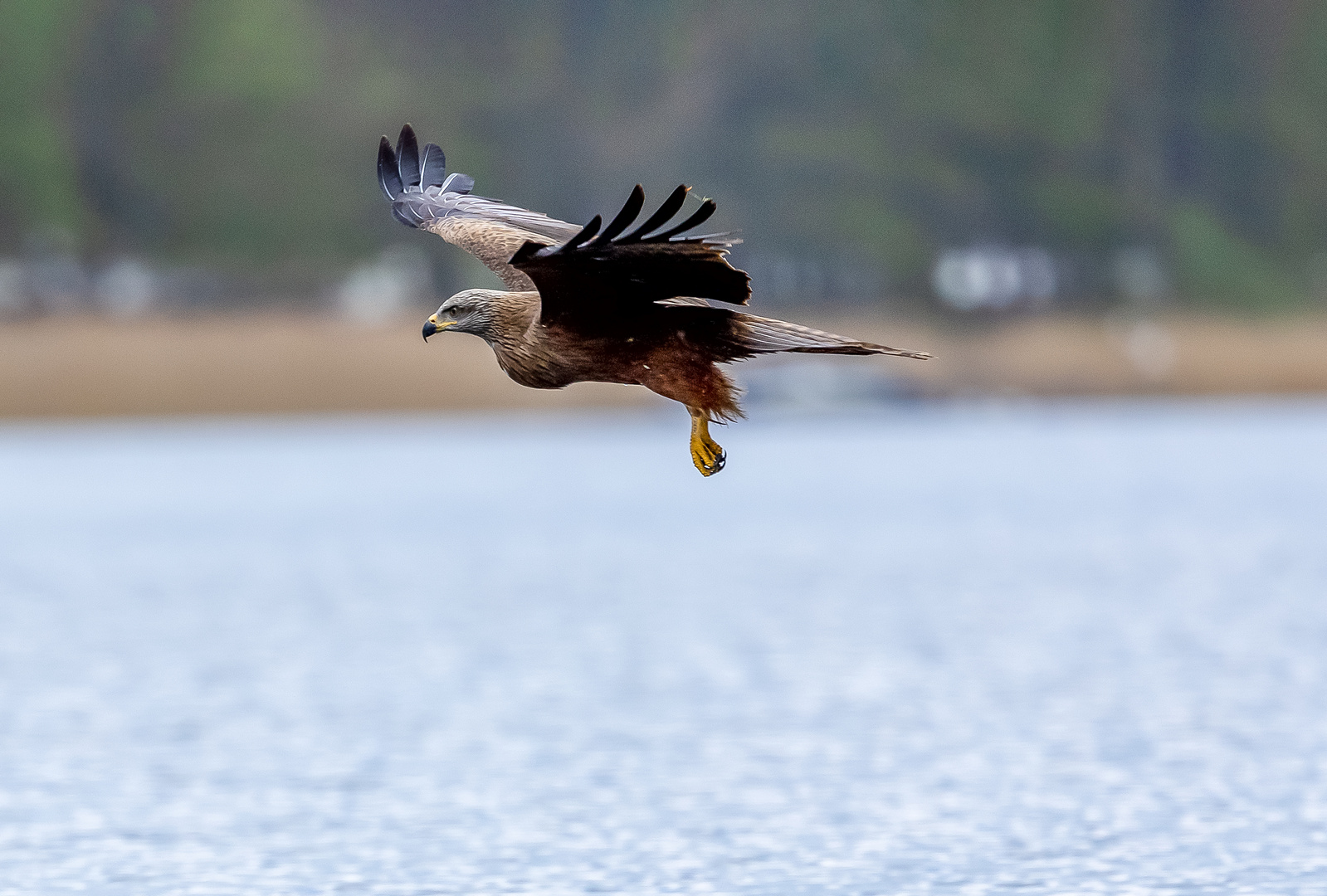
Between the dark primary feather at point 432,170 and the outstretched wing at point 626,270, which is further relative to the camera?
the dark primary feather at point 432,170

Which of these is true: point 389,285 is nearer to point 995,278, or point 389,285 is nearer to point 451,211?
point 995,278

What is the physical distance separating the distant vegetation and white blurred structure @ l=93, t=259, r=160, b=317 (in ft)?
3.96

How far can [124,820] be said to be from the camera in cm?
1708

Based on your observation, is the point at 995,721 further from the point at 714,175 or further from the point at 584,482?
the point at 714,175

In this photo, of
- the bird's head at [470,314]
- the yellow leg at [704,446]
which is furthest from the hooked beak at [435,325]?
the yellow leg at [704,446]

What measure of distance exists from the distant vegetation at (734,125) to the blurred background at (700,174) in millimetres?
133

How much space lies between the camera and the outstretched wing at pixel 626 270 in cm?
945

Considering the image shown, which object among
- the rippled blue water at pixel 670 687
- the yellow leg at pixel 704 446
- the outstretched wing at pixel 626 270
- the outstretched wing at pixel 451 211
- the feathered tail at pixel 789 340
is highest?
the outstretched wing at pixel 451 211

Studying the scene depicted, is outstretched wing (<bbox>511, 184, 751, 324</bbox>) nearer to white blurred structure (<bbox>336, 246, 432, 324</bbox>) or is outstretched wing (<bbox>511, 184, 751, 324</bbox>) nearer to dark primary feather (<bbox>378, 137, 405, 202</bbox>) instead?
dark primary feather (<bbox>378, 137, 405, 202</bbox>)

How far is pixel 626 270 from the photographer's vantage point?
9.65 meters

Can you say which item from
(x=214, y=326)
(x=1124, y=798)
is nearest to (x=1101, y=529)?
(x=1124, y=798)

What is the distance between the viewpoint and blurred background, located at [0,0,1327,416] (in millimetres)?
77062

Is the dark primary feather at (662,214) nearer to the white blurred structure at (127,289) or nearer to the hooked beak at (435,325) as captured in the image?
the hooked beak at (435,325)

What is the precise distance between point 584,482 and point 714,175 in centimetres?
3214
